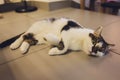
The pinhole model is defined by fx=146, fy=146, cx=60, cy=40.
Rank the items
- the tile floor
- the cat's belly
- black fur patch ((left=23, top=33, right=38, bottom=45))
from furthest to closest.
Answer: black fur patch ((left=23, top=33, right=38, bottom=45)), the cat's belly, the tile floor

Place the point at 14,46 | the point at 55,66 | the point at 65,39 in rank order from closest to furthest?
1. the point at 55,66
2. the point at 65,39
3. the point at 14,46

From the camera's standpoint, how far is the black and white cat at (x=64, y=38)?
94cm

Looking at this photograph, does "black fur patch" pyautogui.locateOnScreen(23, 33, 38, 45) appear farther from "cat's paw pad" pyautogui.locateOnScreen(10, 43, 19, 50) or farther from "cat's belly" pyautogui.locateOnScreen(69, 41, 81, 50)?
"cat's belly" pyautogui.locateOnScreen(69, 41, 81, 50)

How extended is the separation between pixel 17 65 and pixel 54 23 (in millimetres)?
478

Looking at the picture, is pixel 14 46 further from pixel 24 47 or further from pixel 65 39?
pixel 65 39

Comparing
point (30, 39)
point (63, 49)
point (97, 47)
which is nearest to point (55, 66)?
point (63, 49)

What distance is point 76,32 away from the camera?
1.04 m

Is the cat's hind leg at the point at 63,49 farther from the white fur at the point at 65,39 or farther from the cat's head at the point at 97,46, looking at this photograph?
the cat's head at the point at 97,46

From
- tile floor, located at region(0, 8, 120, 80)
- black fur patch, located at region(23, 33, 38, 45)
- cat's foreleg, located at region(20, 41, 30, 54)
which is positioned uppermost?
black fur patch, located at region(23, 33, 38, 45)

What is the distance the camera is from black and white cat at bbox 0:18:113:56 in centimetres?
94

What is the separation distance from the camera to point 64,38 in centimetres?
102

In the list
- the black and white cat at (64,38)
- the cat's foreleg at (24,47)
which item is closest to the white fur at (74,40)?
the black and white cat at (64,38)

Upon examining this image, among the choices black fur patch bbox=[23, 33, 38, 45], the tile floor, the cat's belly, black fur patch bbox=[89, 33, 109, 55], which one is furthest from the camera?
black fur patch bbox=[23, 33, 38, 45]

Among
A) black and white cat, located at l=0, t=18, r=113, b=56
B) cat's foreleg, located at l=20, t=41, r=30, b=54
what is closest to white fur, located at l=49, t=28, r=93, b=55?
black and white cat, located at l=0, t=18, r=113, b=56
